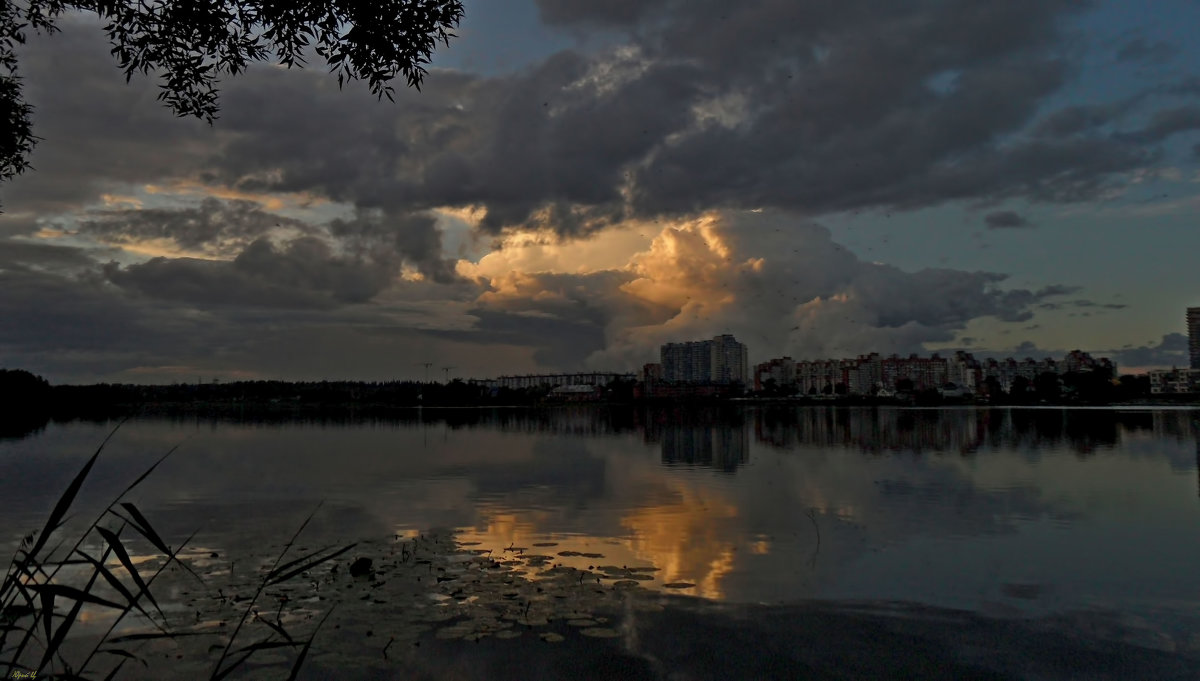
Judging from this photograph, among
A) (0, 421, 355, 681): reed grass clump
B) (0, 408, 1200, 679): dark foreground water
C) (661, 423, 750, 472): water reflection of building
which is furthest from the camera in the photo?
(661, 423, 750, 472): water reflection of building

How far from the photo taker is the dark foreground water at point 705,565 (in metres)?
12.1

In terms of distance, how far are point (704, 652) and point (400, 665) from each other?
4.70m

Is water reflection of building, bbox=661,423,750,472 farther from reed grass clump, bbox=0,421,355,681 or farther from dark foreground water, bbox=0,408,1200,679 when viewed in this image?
reed grass clump, bbox=0,421,355,681

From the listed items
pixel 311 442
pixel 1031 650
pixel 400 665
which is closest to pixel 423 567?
pixel 400 665

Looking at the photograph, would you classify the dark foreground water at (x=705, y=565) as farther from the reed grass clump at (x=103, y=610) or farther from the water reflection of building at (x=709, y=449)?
the water reflection of building at (x=709, y=449)

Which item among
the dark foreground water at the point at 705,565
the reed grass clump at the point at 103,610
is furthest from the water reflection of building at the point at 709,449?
the reed grass clump at the point at 103,610

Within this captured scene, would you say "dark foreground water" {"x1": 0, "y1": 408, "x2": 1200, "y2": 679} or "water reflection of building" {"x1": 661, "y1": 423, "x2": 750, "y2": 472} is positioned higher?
"dark foreground water" {"x1": 0, "y1": 408, "x2": 1200, "y2": 679}

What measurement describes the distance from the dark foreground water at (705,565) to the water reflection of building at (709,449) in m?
3.79

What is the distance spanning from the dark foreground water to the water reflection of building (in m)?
3.79

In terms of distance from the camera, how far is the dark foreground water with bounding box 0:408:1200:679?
39.6ft

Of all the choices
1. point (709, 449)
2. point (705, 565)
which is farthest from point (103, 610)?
point (709, 449)

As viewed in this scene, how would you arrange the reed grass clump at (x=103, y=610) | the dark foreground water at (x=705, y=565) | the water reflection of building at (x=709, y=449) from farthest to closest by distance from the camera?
the water reflection of building at (x=709, y=449)
the dark foreground water at (x=705, y=565)
the reed grass clump at (x=103, y=610)

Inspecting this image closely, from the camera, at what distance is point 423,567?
18.1 metres

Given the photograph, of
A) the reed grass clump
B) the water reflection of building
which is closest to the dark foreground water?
the reed grass clump
